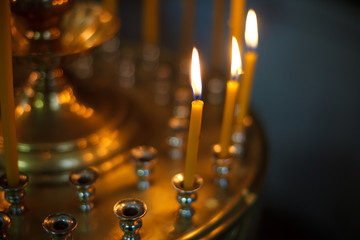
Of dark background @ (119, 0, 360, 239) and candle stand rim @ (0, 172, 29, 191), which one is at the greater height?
dark background @ (119, 0, 360, 239)

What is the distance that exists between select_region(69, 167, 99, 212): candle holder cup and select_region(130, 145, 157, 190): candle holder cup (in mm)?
64

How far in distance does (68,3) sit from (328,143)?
786 mm

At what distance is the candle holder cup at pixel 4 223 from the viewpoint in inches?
21.8

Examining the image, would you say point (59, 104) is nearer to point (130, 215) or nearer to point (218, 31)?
point (130, 215)

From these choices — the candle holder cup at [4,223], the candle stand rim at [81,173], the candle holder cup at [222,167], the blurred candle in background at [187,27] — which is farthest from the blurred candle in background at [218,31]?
the candle holder cup at [4,223]

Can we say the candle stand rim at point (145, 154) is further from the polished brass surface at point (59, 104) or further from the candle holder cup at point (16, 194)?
the candle holder cup at point (16, 194)

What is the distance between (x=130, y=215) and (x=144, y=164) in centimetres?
11

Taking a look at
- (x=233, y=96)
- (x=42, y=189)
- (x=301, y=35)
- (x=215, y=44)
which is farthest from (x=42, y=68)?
(x=301, y=35)

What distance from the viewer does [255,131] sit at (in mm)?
818

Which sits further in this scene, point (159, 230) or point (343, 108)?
point (343, 108)

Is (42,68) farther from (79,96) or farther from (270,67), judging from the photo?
(270,67)

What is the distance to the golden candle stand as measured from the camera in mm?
601

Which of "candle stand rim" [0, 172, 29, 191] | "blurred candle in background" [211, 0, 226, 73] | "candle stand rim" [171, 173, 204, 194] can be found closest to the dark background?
"blurred candle in background" [211, 0, 226, 73]

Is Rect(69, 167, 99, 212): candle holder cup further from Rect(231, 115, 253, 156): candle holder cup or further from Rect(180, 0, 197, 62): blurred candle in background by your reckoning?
Rect(180, 0, 197, 62): blurred candle in background
